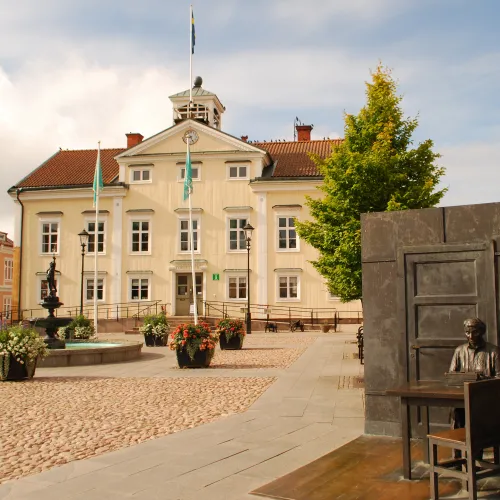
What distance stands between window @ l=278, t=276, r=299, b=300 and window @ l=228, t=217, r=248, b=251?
3.24m

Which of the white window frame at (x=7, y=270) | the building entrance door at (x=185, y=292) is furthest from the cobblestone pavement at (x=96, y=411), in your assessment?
the white window frame at (x=7, y=270)

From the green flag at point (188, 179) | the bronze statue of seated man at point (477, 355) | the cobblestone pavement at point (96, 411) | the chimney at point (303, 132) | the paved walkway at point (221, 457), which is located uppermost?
the chimney at point (303, 132)

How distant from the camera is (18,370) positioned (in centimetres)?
1413

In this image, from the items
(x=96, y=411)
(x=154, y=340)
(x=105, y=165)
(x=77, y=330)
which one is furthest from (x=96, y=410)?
(x=105, y=165)

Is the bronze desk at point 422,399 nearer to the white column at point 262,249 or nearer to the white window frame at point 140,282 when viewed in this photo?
the white column at point 262,249

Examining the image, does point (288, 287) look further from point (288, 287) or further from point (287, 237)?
point (287, 237)

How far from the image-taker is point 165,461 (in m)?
6.60

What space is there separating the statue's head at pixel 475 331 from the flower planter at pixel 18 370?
1077cm

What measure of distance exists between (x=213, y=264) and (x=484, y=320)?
33.0 metres

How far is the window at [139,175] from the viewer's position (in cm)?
4078

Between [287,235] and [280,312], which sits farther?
[287,235]

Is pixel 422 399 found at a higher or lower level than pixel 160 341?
higher

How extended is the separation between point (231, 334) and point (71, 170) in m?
25.8

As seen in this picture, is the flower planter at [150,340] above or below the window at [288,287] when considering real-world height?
below
